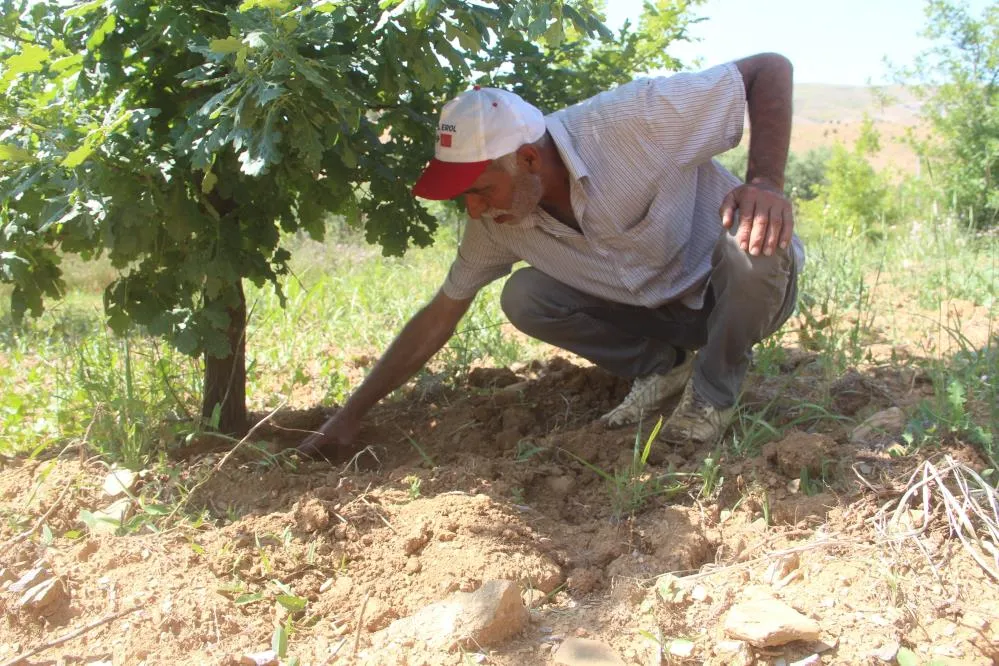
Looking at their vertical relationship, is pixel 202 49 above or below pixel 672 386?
above

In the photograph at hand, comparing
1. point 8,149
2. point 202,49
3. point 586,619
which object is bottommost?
point 586,619

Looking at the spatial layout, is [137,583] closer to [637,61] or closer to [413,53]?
[413,53]

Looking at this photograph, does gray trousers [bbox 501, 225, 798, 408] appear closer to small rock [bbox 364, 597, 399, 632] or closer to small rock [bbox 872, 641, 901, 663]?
small rock [bbox 872, 641, 901, 663]

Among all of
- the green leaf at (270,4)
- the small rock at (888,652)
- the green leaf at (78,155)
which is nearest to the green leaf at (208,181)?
the green leaf at (78,155)

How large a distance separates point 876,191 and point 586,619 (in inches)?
340

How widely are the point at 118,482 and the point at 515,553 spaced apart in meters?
1.17

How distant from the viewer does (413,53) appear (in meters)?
2.27

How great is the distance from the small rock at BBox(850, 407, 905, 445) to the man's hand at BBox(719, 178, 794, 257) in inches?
23.0

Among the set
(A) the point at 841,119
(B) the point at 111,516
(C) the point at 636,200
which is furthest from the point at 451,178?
(A) the point at 841,119

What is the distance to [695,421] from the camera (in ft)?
9.40

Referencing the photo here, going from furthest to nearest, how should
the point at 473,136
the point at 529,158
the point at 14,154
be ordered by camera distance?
the point at 529,158 → the point at 473,136 → the point at 14,154

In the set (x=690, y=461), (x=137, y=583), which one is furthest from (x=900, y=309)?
(x=137, y=583)

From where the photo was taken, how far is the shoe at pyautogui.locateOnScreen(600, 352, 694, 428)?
3145 millimetres

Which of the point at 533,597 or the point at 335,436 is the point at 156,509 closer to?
the point at 335,436
